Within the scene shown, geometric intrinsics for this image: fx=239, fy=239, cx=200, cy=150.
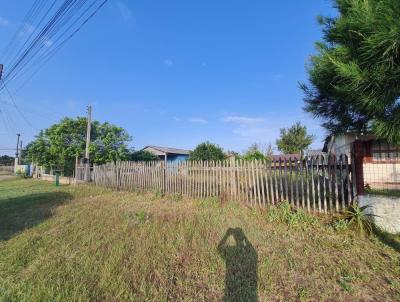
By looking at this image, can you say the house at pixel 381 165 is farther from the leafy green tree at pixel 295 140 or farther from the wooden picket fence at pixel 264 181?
the leafy green tree at pixel 295 140

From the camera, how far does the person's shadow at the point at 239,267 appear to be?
2.84 meters

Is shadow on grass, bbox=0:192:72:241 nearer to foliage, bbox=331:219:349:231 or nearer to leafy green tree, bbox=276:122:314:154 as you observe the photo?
foliage, bbox=331:219:349:231

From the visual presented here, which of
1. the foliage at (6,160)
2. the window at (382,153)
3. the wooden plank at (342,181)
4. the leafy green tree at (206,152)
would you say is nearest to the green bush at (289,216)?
the wooden plank at (342,181)

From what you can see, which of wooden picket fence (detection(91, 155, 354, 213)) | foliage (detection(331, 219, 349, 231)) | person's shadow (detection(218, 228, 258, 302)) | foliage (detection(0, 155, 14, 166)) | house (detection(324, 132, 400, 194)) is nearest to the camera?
person's shadow (detection(218, 228, 258, 302))

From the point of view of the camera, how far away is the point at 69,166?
19.3 meters

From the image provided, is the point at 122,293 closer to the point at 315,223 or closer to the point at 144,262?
the point at 144,262

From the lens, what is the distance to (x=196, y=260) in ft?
12.1

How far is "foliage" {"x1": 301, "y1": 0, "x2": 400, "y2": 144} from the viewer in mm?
3060

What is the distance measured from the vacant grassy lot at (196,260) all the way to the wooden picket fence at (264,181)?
2.29ft

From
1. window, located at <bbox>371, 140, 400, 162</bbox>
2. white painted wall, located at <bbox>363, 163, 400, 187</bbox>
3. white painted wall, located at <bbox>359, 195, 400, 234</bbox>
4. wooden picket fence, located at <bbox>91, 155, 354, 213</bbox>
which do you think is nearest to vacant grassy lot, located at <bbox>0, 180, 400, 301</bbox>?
white painted wall, located at <bbox>359, 195, 400, 234</bbox>

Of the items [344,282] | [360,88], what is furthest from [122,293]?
[360,88]

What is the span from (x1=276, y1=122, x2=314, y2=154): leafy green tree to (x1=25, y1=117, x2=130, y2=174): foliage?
1029 inches

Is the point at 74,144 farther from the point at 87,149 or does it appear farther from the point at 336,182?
the point at 336,182

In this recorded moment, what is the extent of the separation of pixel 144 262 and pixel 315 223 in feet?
11.8
